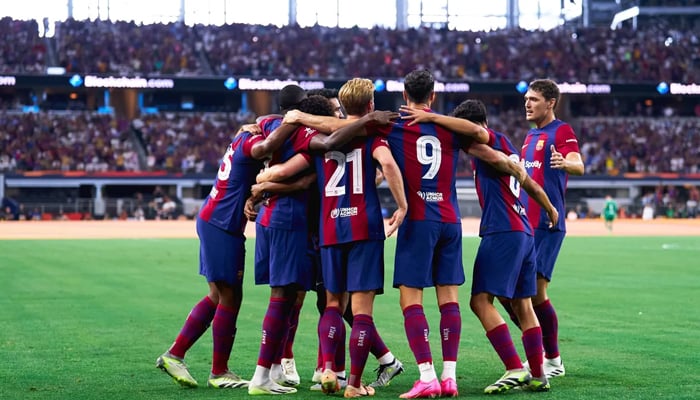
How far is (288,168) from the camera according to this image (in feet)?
27.7

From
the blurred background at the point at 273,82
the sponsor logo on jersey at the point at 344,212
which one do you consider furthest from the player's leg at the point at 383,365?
the blurred background at the point at 273,82

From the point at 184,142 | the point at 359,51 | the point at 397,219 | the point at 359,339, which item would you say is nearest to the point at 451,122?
the point at 397,219

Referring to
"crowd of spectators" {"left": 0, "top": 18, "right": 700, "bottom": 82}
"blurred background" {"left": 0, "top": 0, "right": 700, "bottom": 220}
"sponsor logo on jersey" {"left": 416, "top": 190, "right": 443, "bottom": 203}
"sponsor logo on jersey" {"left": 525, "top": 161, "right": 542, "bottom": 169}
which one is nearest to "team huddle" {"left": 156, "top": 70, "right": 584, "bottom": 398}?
"sponsor logo on jersey" {"left": 416, "top": 190, "right": 443, "bottom": 203}

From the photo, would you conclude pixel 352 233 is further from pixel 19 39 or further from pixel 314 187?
pixel 19 39

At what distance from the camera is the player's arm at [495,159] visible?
839cm

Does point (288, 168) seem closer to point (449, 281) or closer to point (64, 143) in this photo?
point (449, 281)

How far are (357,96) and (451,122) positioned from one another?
2.42ft

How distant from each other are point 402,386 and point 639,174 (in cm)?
5889

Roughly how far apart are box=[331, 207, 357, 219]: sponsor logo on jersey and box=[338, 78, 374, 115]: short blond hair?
2.47ft

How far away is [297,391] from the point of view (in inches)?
344

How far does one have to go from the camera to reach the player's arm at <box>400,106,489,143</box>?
325 inches

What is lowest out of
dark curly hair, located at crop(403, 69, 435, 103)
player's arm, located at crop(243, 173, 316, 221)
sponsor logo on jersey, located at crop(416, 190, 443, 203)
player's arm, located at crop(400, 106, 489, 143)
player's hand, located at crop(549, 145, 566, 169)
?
sponsor logo on jersey, located at crop(416, 190, 443, 203)

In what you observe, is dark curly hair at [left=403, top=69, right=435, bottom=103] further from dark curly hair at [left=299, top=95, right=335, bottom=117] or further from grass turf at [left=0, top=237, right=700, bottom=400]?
grass turf at [left=0, top=237, right=700, bottom=400]

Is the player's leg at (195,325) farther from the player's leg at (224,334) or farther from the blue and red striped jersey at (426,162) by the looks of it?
the blue and red striped jersey at (426,162)
